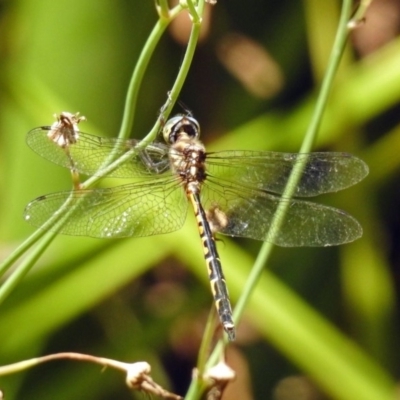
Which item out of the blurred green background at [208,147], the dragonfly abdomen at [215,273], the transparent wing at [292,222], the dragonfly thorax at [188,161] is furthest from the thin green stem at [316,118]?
the blurred green background at [208,147]

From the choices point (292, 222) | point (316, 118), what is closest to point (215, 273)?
point (292, 222)

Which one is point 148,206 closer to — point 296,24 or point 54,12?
point 54,12

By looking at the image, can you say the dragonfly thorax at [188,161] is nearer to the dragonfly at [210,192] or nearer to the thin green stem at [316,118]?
the dragonfly at [210,192]

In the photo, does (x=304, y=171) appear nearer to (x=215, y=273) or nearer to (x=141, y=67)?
(x=215, y=273)

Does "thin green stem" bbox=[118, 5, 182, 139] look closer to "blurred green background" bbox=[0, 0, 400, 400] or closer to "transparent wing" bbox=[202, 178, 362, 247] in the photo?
"transparent wing" bbox=[202, 178, 362, 247]

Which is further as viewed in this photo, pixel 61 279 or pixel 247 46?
pixel 247 46

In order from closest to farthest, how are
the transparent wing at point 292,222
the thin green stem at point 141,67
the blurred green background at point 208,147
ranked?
the thin green stem at point 141,67 < the transparent wing at point 292,222 < the blurred green background at point 208,147

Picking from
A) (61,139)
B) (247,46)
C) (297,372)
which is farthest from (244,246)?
(61,139)
